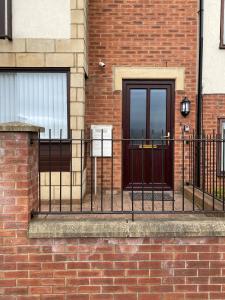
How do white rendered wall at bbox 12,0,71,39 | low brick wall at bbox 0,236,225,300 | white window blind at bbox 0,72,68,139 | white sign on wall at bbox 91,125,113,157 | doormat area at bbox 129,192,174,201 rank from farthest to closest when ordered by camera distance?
1. white sign on wall at bbox 91,125,113,157
2. doormat area at bbox 129,192,174,201
3. white window blind at bbox 0,72,68,139
4. white rendered wall at bbox 12,0,71,39
5. low brick wall at bbox 0,236,225,300

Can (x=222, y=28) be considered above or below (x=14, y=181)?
above

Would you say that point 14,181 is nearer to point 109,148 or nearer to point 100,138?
point 100,138

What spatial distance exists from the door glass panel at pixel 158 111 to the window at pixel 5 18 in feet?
10.2

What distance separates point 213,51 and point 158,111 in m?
1.71

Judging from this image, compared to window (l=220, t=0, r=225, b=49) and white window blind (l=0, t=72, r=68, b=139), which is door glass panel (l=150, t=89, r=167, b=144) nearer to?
window (l=220, t=0, r=225, b=49)

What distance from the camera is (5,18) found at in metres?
5.50

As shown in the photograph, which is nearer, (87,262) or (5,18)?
(87,262)

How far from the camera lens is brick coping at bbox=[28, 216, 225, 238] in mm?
3373

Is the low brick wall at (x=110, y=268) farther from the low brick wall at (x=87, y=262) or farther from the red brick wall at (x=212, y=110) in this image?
the red brick wall at (x=212, y=110)

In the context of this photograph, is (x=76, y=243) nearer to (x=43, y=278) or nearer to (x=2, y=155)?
(x=43, y=278)

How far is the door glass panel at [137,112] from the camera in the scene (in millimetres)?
6945

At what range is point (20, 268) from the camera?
133 inches

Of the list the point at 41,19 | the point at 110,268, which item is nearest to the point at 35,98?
the point at 41,19

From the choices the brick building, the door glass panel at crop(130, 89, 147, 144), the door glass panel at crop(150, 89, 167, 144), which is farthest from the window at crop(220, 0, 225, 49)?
the door glass panel at crop(130, 89, 147, 144)
